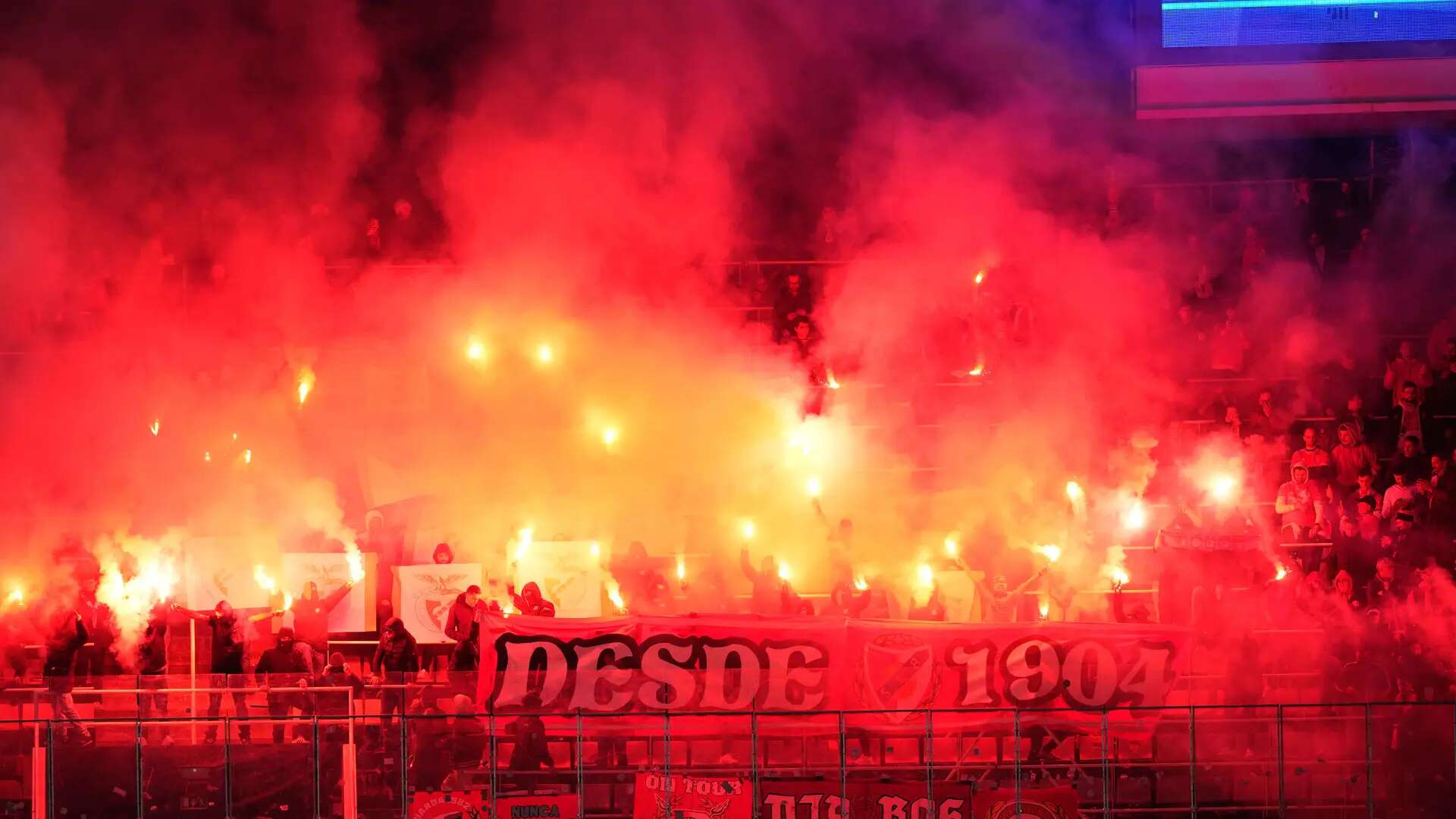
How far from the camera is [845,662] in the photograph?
8.38 metres

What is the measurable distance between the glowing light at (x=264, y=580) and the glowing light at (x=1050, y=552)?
5.85 metres

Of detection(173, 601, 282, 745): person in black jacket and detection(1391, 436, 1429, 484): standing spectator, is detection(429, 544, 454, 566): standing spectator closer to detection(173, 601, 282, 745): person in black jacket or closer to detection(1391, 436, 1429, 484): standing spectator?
detection(173, 601, 282, 745): person in black jacket

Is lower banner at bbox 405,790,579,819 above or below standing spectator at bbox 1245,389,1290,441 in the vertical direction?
below

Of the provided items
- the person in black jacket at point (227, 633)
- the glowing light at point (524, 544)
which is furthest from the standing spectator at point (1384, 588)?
the person in black jacket at point (227, 633)

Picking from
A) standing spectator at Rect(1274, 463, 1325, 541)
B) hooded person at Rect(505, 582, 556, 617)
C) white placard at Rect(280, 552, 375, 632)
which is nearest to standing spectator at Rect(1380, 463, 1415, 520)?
standing spectator at Rect(1274, 463, 1325, 541)

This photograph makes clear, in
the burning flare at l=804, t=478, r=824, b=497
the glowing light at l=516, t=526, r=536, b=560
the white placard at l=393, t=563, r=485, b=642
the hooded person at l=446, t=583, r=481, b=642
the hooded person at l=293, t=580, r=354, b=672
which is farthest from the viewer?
the burning flare at l=804, t=478, r=824, b=497

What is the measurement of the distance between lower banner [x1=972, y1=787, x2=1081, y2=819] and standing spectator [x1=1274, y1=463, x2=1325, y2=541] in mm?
4949

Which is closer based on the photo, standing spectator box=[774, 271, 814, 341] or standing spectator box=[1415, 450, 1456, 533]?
standing spectator box=[1415, 450, 1456, 533]

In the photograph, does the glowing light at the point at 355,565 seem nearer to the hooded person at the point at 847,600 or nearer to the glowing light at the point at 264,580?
the glowing light at the point at 264,580

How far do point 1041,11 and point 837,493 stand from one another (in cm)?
468

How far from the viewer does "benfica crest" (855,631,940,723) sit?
8344 mm

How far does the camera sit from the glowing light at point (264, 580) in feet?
39.1

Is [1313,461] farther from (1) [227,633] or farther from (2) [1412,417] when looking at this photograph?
(1) [227,633]

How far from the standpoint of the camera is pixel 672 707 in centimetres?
813
